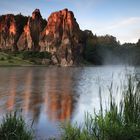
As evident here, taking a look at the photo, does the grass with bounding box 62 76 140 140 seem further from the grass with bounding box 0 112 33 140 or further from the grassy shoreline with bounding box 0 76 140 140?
the grass with bounding box 0 112 33 140

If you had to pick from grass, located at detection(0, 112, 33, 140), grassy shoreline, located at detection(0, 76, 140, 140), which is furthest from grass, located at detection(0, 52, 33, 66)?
grassy shoreline, located at detection(0, 76, 140, 140)

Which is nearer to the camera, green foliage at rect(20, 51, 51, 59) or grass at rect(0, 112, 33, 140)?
grass at rect(0, 112, 33, 140)

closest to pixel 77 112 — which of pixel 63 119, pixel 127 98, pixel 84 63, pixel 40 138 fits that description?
pixel 63 119

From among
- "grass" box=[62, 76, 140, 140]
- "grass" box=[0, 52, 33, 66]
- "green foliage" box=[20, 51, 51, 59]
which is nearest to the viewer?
"grass" box=[62, 76, 140, 140]

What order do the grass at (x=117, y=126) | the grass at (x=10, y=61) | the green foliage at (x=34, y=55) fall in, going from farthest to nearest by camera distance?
the green foliage at (x=34, y=55), the grass at (x=10, y=61), the grass at (x=117, y=126)

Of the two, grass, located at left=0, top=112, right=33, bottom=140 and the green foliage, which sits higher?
the green foliage

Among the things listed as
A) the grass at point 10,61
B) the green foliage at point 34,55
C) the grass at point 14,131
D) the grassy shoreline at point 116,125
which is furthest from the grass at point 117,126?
the green foliage at point 34,55

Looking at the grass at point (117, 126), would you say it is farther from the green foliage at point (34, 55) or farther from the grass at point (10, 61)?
the green foliage at point (34, 55)

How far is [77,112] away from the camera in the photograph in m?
21.6

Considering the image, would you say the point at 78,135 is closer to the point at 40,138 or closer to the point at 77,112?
the point at 40,138

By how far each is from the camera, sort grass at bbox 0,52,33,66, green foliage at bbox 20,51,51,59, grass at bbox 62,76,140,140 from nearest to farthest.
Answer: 1. grass at bbox 62,76,140,140
2. grass at bbox 0,52,33,66
3. green foliage at bbox 20,51,51,59

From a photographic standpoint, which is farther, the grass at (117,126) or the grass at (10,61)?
the grass at (10,61)

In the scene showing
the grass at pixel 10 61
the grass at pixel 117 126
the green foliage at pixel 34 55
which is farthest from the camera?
the green foliage at pixel 34 55

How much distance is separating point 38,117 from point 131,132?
1015 cm
